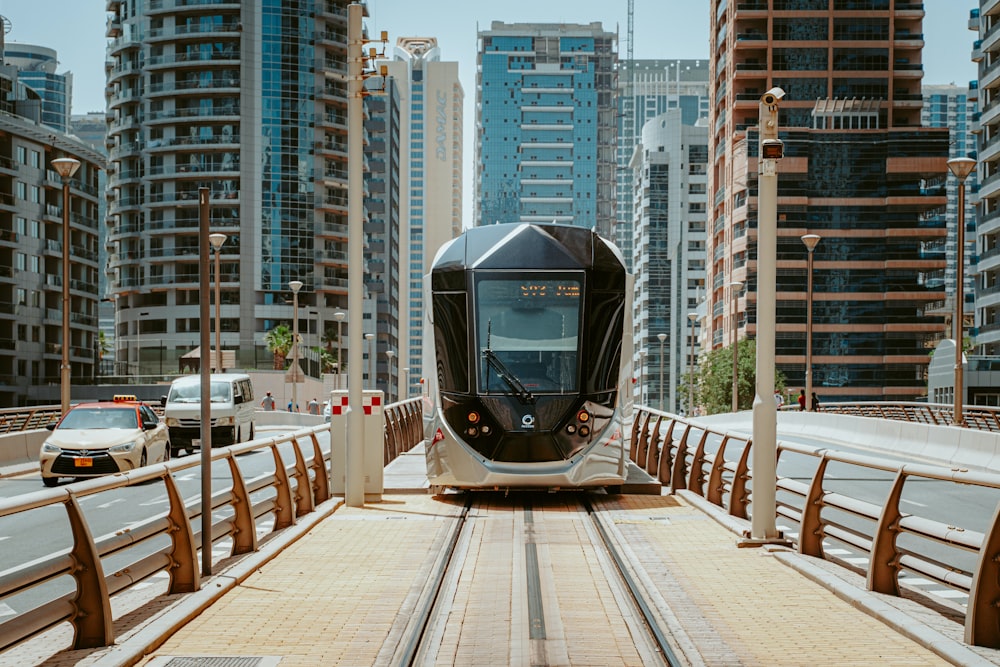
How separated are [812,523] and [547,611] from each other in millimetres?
3692

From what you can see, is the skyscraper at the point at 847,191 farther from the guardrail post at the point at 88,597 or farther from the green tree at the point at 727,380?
the guardrail post at the point at 88,597

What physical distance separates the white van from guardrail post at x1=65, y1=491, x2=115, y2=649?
2823 centimetres

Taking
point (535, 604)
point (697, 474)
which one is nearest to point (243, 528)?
point (535, 604)

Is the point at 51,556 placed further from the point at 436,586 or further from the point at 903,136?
the point at 903,136

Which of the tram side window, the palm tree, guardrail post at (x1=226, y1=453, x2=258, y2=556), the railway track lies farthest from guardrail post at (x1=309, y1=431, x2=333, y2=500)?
the palm tree

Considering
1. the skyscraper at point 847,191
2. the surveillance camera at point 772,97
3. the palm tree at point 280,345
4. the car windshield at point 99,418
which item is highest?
the skyscraper at point 847,191

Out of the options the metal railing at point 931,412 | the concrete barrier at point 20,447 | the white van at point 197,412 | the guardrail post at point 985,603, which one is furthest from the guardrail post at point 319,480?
the metal railing at point 931,412

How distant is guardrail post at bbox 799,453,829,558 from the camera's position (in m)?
11.4

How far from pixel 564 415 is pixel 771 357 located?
191 inches

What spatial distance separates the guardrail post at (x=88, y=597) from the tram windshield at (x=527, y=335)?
9962 millimetres

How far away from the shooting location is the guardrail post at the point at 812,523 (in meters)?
11.4

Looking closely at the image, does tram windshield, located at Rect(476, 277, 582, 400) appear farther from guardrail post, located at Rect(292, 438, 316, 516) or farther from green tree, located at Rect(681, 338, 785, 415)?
green tree, located at Rect(681, 338, 785, 415)

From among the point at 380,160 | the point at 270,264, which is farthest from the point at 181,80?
the point at 380,160

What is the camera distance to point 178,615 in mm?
8453
